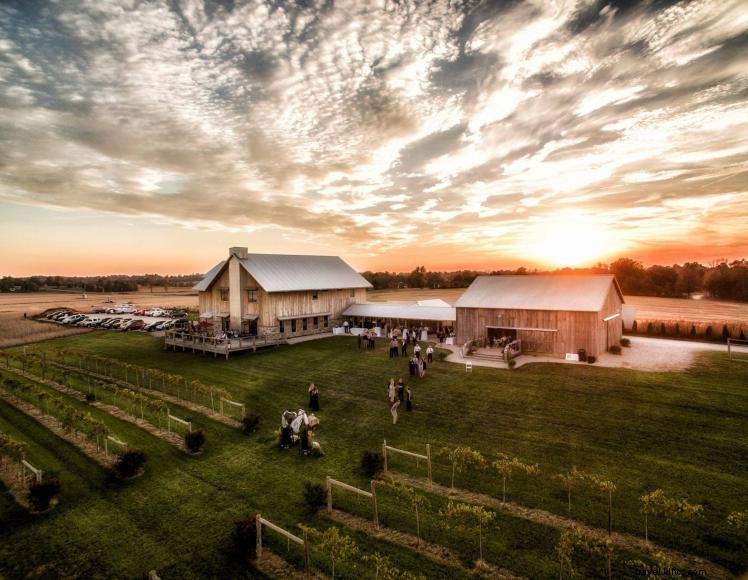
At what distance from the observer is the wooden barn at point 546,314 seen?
98.9 feet

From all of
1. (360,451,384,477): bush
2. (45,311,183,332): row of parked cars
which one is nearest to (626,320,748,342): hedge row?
(360,451,384,477): bush

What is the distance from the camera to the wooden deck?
35.0 metres

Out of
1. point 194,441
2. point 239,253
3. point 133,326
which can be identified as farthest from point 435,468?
point 133,326

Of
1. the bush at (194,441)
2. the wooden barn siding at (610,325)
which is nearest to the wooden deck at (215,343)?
the bush at (194,441)

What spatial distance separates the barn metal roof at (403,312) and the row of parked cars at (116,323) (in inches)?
837

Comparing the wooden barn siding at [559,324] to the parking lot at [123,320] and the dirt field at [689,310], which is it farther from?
the parking lot at [123,320]

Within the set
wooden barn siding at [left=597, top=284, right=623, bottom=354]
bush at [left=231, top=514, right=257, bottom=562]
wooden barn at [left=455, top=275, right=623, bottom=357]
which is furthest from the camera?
wooden barn siding at [left=597, top=284, right=623, bottom=354]

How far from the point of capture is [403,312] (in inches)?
1678

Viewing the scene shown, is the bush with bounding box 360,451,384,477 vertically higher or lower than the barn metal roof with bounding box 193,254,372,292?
lower

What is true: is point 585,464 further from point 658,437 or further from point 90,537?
point 90,537

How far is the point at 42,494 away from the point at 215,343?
2247cm

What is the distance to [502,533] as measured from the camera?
1164cm

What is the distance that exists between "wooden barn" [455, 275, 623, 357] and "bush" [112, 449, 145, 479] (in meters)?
25.4

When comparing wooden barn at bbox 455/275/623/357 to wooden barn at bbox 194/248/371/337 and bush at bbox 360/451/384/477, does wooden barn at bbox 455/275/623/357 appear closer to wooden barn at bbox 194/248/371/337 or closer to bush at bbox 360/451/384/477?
wooden barn at bbox 194/248/371/337
